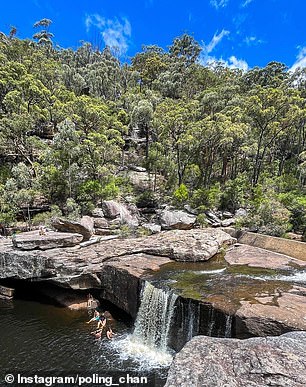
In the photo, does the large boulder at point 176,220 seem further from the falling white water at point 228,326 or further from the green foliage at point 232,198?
the falling white water at point 228,326

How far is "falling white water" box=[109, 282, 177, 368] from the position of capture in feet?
34.7

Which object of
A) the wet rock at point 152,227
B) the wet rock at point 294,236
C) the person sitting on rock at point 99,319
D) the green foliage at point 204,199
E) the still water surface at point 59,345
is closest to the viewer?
the still water surface at point 59,345

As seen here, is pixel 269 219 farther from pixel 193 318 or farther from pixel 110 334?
pixel 110 334

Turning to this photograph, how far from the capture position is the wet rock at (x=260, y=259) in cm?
1427

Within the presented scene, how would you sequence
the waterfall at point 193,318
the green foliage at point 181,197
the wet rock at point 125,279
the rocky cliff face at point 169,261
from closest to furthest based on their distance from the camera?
1. the rocky cliff face at point 169,261
2. the waterfall at point 193,318
3. the wet rock at point 125,279
4. the green foliage at point 181,197

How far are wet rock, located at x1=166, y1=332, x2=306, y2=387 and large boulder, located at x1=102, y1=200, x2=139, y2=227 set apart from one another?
1798 cm

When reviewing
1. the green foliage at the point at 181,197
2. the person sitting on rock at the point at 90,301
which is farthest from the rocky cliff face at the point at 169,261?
the green foliage at the point at 181,197

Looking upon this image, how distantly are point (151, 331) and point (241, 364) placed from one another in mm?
7443

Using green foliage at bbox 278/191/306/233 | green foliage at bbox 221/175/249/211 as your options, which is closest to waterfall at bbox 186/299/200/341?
green foliage at bbox 278/191/306/233

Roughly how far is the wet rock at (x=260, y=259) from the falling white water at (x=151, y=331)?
5259mm

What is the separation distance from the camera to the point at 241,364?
187 inches

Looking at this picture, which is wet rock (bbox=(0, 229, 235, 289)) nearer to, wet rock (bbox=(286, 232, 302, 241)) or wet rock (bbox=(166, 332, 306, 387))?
wet rock (bbox=(286, 232, 302, 241))

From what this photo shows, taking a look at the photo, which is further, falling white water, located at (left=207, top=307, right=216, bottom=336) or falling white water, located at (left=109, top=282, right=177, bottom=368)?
falling white water, located at (left=109, top=282, right=177, bottom=368)

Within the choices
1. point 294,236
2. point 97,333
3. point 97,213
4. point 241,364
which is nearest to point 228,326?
point 241,364
